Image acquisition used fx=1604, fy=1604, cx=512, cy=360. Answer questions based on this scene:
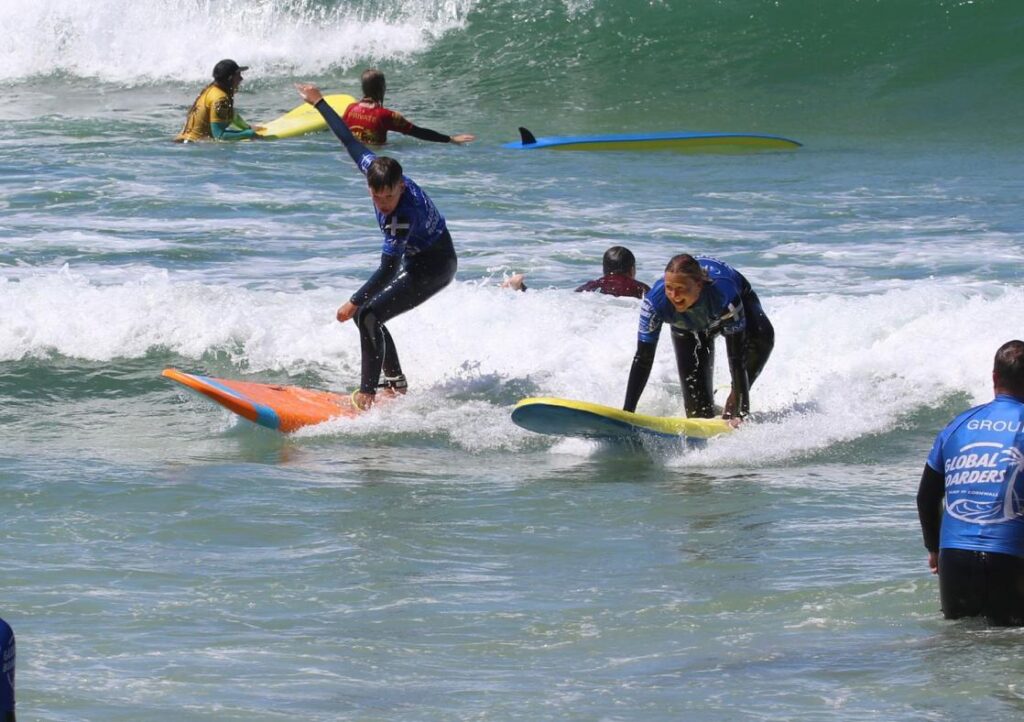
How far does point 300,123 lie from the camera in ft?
59.6

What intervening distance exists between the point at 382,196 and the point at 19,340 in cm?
354

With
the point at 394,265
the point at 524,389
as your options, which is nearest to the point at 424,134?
the point at 524,389

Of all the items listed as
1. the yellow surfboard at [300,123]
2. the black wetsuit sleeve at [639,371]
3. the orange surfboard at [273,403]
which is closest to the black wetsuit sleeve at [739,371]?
the black wetsuit sleeve at [639,371]

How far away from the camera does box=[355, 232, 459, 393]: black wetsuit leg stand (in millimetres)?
8492

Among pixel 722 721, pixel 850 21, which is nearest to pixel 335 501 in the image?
pixel 722 721

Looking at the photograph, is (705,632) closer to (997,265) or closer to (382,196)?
(382,196)

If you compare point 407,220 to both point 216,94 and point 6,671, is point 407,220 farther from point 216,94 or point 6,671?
point 216,94

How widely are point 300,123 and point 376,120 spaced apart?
1.89m

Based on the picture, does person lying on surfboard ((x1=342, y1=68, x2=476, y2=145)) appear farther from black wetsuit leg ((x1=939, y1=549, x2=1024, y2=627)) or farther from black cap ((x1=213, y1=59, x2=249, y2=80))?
black wetsuit leg ((x1=939, y1=549, x2=1024, y2=627))

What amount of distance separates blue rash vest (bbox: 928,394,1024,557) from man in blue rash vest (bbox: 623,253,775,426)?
2.56 m

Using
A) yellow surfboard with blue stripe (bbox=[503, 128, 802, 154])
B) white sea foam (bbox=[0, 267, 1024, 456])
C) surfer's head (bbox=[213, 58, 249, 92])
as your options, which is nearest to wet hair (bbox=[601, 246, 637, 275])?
white sea foam (bbox=[0, 267, 1024, 456])

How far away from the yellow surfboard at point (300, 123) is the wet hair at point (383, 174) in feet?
32.2

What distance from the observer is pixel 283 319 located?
1071 centimetres

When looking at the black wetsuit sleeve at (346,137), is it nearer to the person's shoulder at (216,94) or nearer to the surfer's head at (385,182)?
the surfer's head at (385,182)
